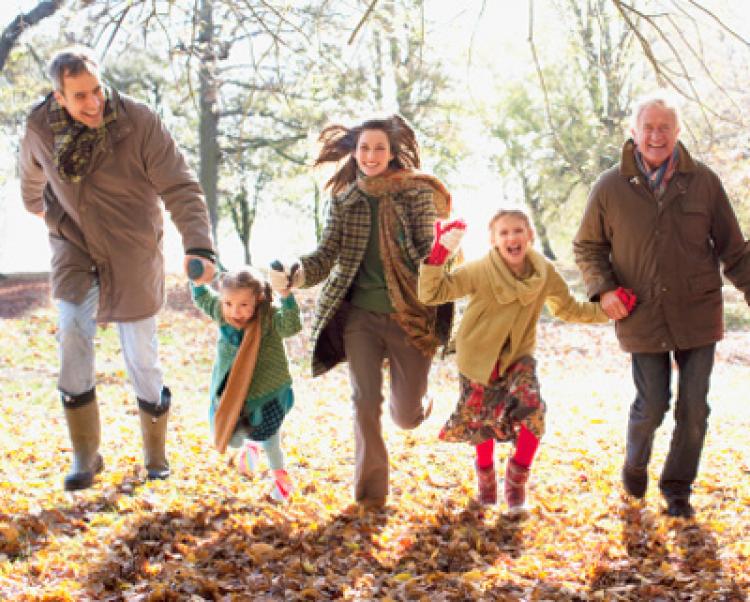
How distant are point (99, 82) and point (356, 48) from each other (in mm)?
1761

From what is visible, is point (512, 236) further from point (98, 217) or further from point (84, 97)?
point (84, 97)

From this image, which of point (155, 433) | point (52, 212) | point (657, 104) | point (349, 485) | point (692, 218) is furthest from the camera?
point (349, 485)

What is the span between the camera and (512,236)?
16.2 feet

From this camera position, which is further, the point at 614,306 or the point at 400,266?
the point at 400,266

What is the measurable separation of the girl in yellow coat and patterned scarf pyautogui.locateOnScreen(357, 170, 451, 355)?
223mm

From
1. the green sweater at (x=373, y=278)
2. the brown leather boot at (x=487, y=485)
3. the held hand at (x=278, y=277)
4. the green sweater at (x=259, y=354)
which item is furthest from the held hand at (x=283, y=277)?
the brown leather boot at (x=487, y=485)

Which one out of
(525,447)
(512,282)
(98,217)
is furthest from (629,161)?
(98,217)

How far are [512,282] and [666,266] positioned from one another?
0.83 meters

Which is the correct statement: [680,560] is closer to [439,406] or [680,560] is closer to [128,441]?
[128,441]

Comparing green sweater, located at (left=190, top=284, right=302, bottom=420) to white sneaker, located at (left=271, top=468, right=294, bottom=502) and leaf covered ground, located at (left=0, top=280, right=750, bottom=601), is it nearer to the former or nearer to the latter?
white sneaker, located at (left=271, top=468, right=294, bottom=502)

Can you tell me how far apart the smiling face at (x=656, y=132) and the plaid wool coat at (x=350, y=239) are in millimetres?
1208

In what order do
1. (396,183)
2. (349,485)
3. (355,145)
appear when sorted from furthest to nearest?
(349,485) < (355,145) < (396,183)

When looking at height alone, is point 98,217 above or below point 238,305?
above

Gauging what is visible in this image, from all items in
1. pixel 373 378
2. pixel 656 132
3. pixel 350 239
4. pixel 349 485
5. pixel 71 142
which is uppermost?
pixel 71 142
